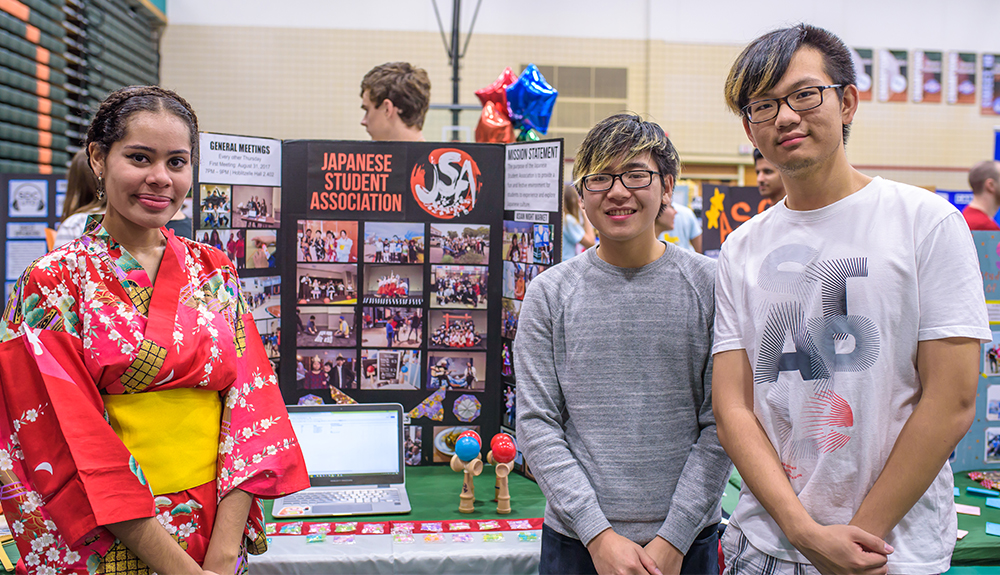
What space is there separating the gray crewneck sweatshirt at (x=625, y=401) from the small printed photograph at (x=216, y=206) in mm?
1143

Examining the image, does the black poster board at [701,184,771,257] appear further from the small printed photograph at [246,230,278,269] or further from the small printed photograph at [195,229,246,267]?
the small printed photograph at [195,229,246,267]

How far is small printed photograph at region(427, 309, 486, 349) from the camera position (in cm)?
227

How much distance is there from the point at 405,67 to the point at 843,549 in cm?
213

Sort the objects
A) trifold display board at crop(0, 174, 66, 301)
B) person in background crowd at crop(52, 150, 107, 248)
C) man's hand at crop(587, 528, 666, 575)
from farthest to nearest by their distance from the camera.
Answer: trifold display board at crop(0, 174, 66, 301)
person in background crowd at crop(52, 150, 107, 248)
man's hand at crop(587, 528, 666, 575)

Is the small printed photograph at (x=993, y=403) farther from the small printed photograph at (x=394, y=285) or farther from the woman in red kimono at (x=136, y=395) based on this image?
the woman in red kimono at (x=136, y=395)

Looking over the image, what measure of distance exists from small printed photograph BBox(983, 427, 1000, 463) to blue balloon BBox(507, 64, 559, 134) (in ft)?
6.11

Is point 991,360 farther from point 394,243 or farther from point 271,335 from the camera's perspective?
point 271,335

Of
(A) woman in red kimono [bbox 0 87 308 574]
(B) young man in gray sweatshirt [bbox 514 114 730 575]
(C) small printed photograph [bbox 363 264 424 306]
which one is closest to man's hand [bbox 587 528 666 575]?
(B) young man in gray sweatshirt [bbox 514 114 730 575]

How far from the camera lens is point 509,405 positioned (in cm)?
223

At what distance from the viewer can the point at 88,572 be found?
1093 millimetres

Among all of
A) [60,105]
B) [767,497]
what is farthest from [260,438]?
[60,105]

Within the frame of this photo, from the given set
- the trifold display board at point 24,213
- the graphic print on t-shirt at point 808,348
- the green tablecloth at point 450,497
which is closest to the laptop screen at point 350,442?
the green tablecloth at point 450,497

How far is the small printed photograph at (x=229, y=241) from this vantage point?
2.08 m

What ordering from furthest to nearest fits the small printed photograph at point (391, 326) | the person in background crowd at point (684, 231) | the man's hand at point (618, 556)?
the person in background crowd at point (684, 231) < the small printed photograph at point (391, 326) < the man's hand at point (618, 556)
